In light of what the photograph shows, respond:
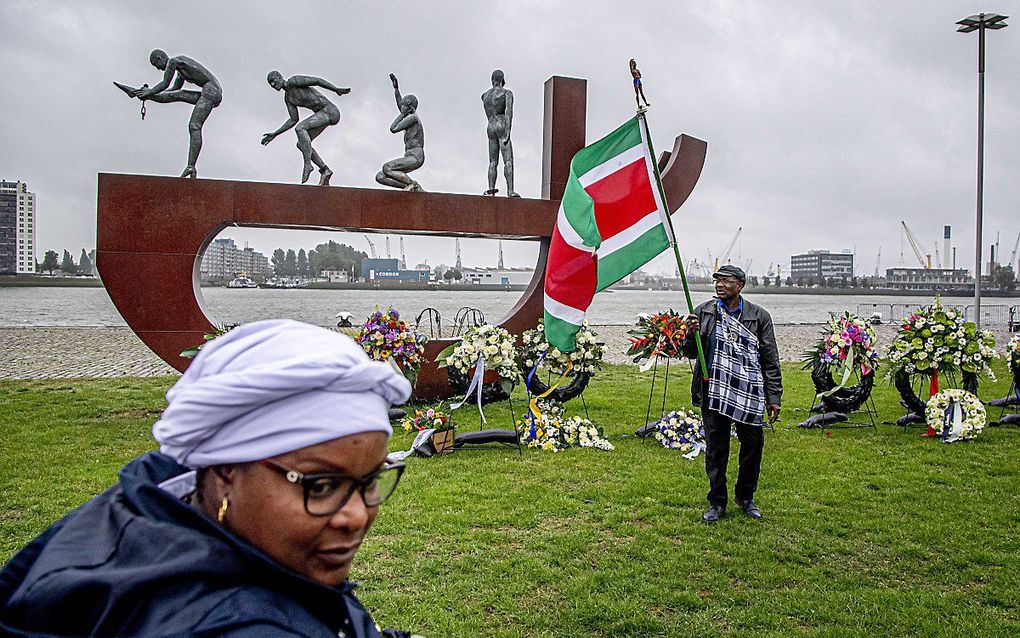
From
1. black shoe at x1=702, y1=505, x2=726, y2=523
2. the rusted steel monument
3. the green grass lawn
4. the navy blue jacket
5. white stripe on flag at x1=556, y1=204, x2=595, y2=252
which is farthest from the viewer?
the rusted steel monument

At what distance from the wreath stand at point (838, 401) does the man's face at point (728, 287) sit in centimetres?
526

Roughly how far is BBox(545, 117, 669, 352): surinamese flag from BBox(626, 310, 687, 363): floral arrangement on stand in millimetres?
3087

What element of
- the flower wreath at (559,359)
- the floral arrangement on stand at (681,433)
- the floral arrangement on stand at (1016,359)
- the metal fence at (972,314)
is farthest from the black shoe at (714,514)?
the metal fence at (972,314)

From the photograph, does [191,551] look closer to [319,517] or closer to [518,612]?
[319,517]

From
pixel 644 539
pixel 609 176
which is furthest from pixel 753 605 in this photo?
pixel 609 176

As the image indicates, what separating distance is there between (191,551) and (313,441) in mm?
245

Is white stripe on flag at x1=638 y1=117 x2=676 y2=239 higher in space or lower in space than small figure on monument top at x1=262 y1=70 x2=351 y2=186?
lower

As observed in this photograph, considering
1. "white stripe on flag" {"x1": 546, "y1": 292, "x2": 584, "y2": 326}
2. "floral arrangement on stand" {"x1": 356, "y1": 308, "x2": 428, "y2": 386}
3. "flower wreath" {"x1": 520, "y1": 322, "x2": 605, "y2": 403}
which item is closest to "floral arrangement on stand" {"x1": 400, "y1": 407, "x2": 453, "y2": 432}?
"floral arrangement on stand" {"x1": 356, "y1": 308, "x2": 428, "y2": 386}

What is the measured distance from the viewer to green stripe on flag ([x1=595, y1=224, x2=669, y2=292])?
7020 millimetres

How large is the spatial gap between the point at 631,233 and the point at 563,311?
1008mm

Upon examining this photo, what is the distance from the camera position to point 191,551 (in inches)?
46.4

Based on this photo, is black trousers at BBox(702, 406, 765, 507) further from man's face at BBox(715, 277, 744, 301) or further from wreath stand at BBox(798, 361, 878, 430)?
wreath stand at BBox(798, 361, 878, 430)

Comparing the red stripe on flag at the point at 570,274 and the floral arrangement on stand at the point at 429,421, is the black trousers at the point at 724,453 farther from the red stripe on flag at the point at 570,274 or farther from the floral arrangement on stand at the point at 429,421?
the floral arrangement on stand at the point at 429,421

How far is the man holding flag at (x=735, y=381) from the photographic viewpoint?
6.54 metres
